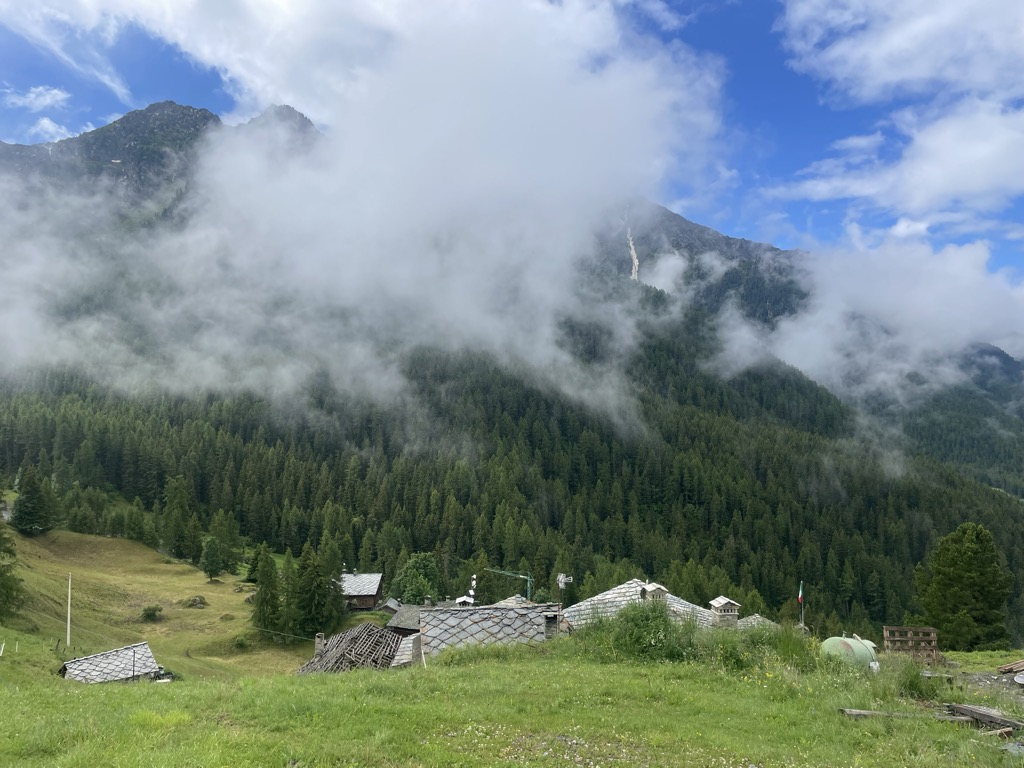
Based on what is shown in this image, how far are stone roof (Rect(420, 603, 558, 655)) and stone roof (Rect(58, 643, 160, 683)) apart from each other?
18752mm

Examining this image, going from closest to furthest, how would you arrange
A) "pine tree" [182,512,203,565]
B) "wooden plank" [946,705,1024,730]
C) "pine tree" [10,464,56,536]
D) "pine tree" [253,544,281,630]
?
"wooden plank" [946,705,1024,730] < "pine tree" [253,544,281,630] < "pine tree" [10,464,56,536] < "pine tree" [182,512,203,565]

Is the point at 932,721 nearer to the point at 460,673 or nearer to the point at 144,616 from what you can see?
the point at 460,673

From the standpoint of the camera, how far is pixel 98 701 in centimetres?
1669

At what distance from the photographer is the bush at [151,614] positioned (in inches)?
2734

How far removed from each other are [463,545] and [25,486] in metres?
80.2

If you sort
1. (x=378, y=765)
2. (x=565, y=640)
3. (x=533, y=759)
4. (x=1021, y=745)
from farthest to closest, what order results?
1. (x=565, y=640)
2. (x=1021, y=745)
3. (x=533, y=759)
4. (x=378, y=765)

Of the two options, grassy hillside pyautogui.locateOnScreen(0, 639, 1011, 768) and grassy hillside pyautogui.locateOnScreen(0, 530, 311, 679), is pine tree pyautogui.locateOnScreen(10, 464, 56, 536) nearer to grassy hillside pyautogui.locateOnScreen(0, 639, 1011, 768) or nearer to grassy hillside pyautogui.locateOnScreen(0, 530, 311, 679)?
grassy hillside pyautogui.locateOnScreen(0, 530, 311, 679)

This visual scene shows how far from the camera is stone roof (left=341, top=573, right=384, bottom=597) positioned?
92.1m

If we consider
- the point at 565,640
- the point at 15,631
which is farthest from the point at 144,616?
the point at 565,640

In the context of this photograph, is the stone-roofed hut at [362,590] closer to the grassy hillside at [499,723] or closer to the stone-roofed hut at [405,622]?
the stone-roofed hut at [405,622]

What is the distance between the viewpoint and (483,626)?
28.1m

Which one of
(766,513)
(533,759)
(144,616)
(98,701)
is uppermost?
(766,513)

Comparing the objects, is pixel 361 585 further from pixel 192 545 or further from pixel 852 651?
pixel 852 651

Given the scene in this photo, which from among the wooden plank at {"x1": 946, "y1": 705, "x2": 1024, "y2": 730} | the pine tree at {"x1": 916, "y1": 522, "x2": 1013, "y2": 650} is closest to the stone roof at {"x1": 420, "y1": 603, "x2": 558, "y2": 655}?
the wooden plank at {"x1": 946, "y1": 705, "x2": 1024, "y2": 730}
